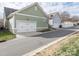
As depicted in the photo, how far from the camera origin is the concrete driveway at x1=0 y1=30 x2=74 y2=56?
3.72m

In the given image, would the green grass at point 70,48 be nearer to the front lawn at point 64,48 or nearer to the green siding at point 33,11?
the front lawn at point 64,48

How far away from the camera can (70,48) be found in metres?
3.85

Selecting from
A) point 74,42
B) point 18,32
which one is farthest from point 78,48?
point 18,32

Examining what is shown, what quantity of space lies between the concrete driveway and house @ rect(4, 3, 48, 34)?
25 centimetres

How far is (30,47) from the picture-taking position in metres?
3.86

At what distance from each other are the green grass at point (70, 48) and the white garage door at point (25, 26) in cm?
88

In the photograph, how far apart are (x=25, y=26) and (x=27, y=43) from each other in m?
0.50

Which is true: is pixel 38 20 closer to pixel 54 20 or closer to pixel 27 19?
pixel 27 19

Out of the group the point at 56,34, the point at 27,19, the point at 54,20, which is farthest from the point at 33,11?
the point at 56,34

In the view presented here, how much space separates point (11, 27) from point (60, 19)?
4.15ft

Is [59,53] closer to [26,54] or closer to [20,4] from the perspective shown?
[26,54]

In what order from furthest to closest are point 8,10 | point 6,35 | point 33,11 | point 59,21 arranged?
point 59,21, point 33,11, point 8,10, point 6,35

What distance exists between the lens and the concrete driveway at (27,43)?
3.72 m

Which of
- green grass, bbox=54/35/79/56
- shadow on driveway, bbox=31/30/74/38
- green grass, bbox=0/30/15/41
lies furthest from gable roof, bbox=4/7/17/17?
green grass, bbox=54/35/79/56
